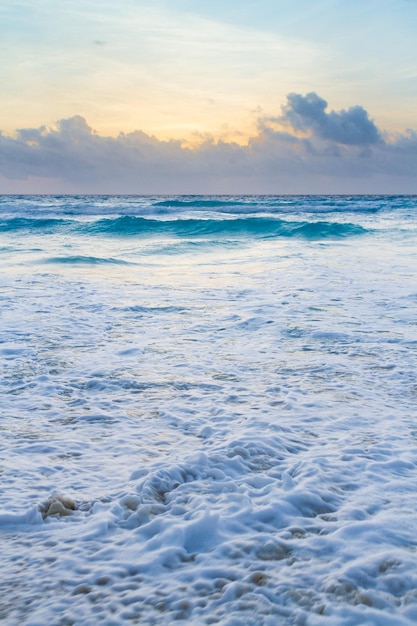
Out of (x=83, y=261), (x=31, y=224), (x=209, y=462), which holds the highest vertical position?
(x=31, y=224)

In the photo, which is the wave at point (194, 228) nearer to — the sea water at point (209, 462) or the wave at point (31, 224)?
the wave at point (31, 224)

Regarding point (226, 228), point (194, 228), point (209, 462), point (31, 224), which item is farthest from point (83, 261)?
point (31, 224)

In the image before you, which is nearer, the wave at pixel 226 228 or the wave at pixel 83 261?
the wave at pixel 83 261

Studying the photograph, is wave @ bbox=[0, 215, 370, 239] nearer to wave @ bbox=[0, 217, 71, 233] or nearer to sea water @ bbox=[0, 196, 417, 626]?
wave @ bbox=[0, 217, 71, 233]

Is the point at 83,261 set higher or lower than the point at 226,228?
lower

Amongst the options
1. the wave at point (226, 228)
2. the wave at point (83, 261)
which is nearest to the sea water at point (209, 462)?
the wave at point (83, 261)

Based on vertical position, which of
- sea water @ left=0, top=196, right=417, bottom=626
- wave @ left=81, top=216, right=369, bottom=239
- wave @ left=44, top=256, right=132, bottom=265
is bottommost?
sea water @ left=0, top=196, right=417, bottom=626

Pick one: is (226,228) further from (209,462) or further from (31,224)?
(209,462)

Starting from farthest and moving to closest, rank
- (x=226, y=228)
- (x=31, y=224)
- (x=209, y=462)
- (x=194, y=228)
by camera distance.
A: 1. (x=31, y=224)
2. (x=194, y=228)
3. (x=226, y=228)
4. (x=209, y=462)

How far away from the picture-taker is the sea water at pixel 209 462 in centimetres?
217

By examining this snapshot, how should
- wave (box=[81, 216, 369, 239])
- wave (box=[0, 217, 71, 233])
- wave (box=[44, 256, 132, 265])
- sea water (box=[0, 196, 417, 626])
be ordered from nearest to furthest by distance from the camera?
sea water (box=[0, 196, 417, 626]), wave (box=[44, 256, 132, 265]), wave (box=[81, 216, 369, 239]), wave (box=[0, 217, 71, 233])

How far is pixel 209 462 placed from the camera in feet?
10.5

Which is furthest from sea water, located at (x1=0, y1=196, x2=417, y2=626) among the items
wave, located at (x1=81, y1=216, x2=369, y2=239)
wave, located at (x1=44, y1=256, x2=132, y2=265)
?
wave, located at (x1=81, y1=216, x2=369, y2=239)

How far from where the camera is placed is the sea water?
7.13 ft
